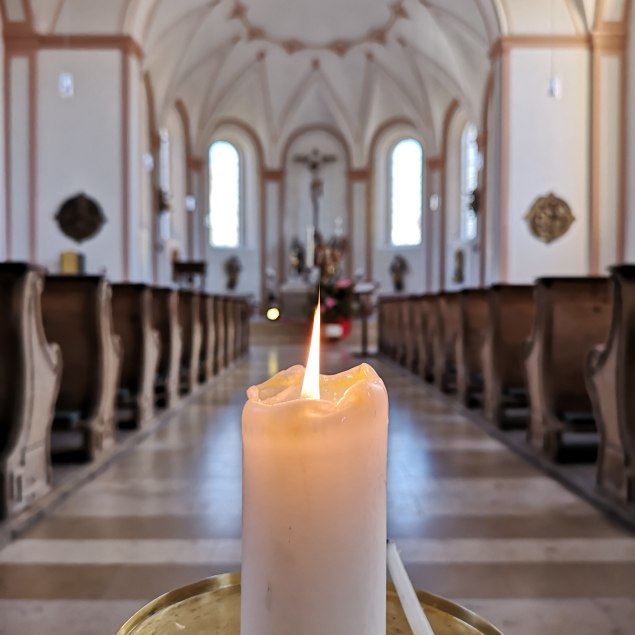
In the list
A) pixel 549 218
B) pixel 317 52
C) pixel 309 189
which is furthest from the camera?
pixel 309 189

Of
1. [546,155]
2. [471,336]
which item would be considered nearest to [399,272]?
[546,155]

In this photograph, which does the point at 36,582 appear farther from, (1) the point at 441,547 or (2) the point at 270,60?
(2) the point at 270,60

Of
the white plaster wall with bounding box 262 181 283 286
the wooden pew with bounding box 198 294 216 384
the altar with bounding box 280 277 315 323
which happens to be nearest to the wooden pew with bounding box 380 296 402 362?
the altar with bounding box 280 277 315 323

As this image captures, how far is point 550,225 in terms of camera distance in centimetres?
1059

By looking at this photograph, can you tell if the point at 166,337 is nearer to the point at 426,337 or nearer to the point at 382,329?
the point at 426,337

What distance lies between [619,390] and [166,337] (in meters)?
3.80

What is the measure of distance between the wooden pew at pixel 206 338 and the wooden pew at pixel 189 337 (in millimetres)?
609

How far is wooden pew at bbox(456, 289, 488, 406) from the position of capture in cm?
572

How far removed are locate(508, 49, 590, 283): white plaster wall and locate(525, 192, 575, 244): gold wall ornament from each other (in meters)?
0.08

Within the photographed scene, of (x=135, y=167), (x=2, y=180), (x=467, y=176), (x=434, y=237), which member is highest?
(x=467, y=176)

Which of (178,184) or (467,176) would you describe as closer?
(467,176)

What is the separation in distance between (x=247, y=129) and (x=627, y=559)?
1925cm

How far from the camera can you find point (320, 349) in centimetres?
59

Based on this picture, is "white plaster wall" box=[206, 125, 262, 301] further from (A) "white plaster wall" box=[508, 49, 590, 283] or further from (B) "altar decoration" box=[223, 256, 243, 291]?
(A) "white plaster wall" box=[508, 49, 590, 283]
